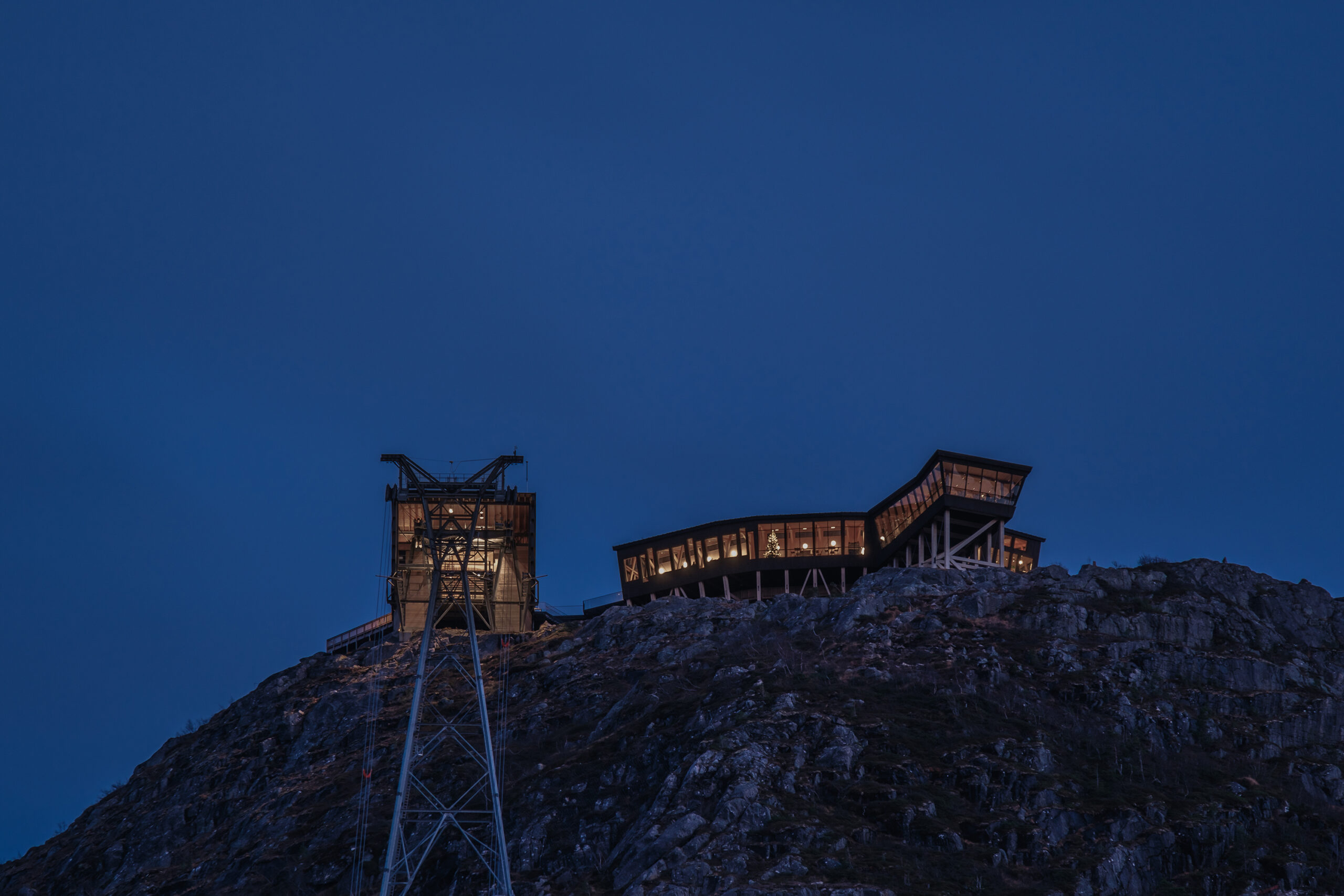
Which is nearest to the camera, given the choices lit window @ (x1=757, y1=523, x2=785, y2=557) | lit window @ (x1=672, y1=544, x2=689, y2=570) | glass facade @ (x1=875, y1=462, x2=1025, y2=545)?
glass facade @ (x1=875, y1=462, x2=1025, y2=545)

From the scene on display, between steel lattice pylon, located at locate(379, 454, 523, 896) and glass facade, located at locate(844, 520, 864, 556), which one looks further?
glass facade, located at locate(844, 520, 864, 556)

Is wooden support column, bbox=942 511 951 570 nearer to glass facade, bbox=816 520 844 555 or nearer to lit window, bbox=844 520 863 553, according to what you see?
lit window, bbox=844 520 863 553

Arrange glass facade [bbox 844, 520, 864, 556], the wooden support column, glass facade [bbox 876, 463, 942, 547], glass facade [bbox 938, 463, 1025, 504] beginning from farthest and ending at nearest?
glass facade [bbox 844, 520, 864, 556], glass facade [bbox 876, 463, 942, 547], glass facade [bbox 938, 463, 1025, 504], the wooden support column

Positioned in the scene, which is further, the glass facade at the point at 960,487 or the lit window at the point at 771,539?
the lit window at the point at 771,539

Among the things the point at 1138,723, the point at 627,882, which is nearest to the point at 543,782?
the point at 627,882

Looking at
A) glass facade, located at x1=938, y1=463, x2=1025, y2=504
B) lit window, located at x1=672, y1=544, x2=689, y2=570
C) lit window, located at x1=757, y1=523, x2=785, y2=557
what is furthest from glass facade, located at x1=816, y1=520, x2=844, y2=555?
Answer: glass facade, located at x1=938, y1=463, x2=1025, y2=504

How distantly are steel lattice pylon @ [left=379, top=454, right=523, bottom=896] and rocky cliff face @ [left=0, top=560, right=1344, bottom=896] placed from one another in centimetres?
200

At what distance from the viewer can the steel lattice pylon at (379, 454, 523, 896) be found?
46.1m

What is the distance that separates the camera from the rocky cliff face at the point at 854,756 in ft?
166

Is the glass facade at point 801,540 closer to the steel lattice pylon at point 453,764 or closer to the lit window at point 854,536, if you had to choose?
the lit window at point 854,536

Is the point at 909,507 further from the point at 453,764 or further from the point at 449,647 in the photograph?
the point at 453,764

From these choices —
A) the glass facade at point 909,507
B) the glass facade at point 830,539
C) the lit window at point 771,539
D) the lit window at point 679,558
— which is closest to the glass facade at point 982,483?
the glass facade at point 909,507

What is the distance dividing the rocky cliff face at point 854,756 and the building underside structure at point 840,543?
362 inches

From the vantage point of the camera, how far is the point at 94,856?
73312 millimetres
